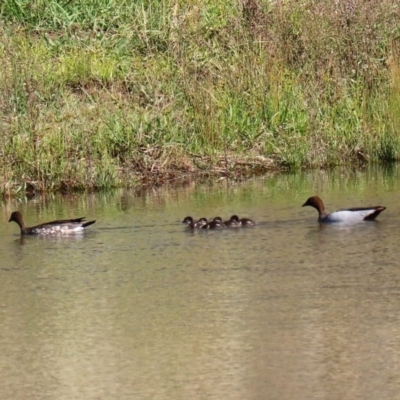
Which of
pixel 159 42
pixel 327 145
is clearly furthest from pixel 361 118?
pixel 159 42

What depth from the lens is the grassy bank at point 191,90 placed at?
16.8 m

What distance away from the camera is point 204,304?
956cm

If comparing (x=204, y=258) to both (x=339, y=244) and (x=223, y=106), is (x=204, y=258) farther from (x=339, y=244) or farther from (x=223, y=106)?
(x=223, y=106)

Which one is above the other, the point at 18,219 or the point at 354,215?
the point at 18,219

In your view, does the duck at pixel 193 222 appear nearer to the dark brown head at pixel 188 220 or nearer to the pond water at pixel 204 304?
the dark brown head at pixel 188 220

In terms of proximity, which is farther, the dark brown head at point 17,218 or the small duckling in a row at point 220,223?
the dark brown head at point 17,218

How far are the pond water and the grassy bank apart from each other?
1.94 meters

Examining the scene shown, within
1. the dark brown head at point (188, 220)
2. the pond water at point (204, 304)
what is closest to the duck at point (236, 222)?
the pond water at point (204, 304)

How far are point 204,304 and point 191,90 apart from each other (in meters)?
8.60

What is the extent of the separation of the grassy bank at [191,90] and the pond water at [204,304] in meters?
1.94

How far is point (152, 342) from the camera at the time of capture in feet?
28.0

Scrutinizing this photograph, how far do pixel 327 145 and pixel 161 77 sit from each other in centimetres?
241

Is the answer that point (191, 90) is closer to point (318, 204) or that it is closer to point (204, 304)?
point (318, 204)

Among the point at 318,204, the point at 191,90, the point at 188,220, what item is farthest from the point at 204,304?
the point at 191,90
